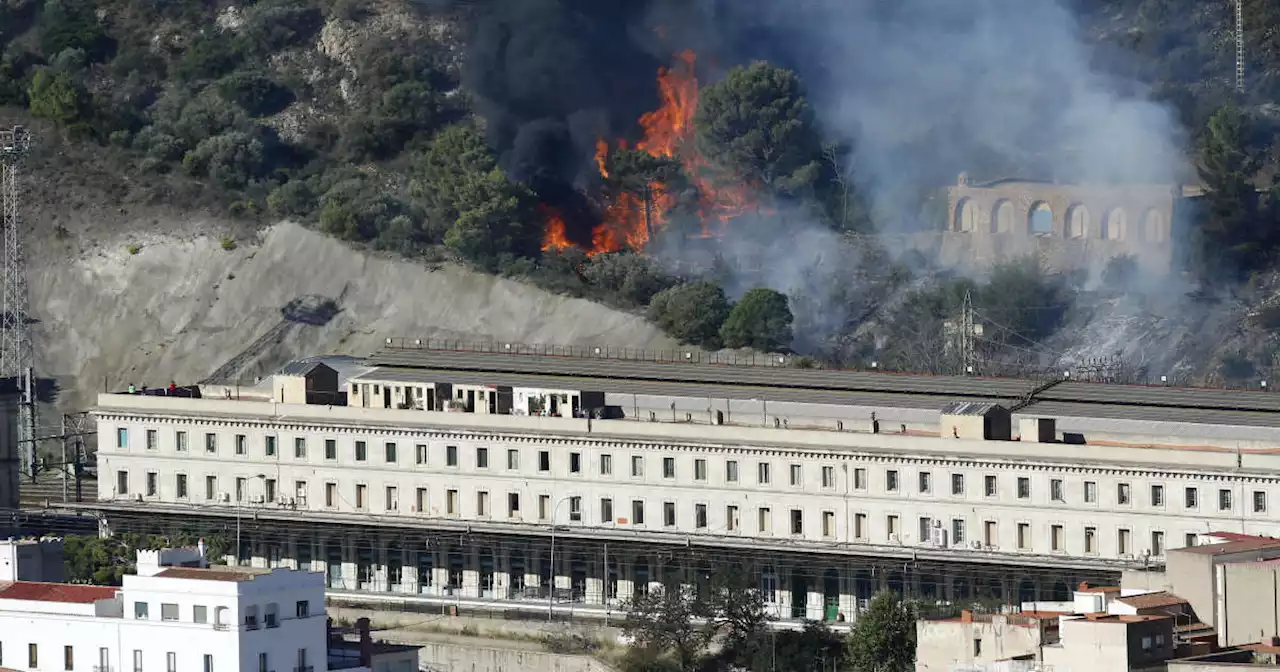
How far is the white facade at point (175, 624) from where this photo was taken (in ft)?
452

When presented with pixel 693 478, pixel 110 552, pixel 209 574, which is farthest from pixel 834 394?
pixel 209 574

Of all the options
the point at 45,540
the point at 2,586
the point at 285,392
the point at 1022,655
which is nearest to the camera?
the point at 1022,655

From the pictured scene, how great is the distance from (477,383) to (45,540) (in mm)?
28790

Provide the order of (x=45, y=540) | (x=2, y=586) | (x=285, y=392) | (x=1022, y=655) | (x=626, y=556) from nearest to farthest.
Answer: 1. (x=1022, y=655)
2. (x=2, y=586)
3. (x=45, y=540)
4. (x=626, y=556)
5. (x=285, y=392)

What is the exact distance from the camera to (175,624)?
454 feet

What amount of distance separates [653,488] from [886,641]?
23.3m

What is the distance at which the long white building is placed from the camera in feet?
537

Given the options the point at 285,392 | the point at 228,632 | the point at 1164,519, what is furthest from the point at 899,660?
the point at 285,392

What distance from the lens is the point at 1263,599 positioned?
5536 inches

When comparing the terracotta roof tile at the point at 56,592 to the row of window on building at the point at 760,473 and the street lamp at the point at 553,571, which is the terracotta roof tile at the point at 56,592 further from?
the row of window on building at the point at 760,473

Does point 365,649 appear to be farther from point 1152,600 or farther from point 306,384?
point 306,384

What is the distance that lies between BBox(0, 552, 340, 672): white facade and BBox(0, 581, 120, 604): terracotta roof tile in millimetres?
43

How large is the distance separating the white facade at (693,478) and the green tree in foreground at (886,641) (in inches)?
481

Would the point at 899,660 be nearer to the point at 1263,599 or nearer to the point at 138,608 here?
the point at 1263,599
